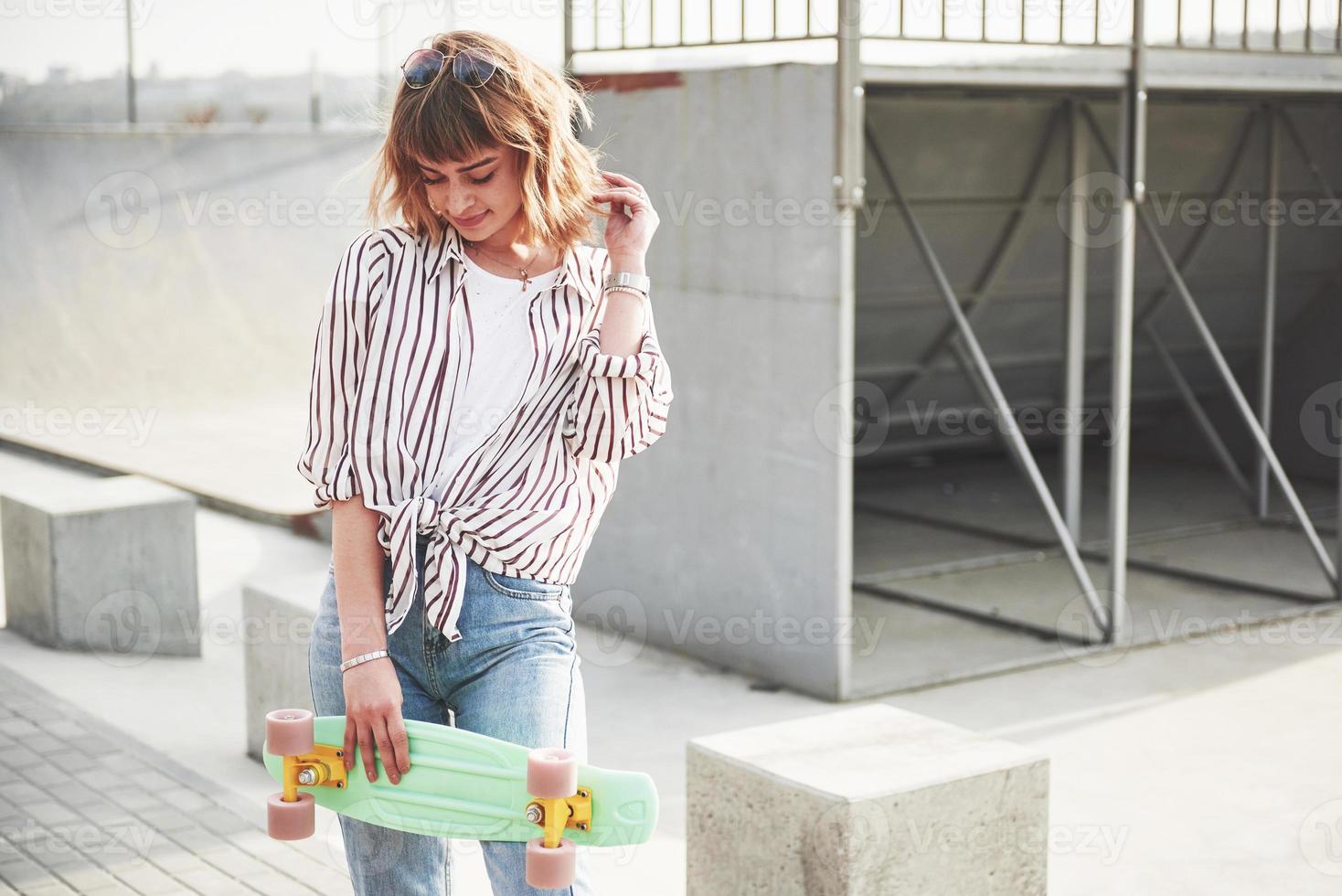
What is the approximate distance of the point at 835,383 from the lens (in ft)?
19.5

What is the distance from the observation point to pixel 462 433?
224 cm

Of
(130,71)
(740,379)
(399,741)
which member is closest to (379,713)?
(399,741)

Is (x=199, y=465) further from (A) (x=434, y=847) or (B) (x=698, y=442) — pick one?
(A) (x=434, y=847)

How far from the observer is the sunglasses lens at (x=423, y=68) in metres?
2.17

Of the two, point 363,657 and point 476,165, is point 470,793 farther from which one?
point 476,165

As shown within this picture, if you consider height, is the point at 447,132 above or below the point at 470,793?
above

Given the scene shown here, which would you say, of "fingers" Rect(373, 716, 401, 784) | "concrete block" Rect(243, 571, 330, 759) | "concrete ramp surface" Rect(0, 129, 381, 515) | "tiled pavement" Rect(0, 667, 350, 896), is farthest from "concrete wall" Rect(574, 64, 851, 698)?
"concrete ramp surface" Rect(0, 129, 381, 515)

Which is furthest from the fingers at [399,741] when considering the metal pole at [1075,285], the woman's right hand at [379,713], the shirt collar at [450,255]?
the metal pole at [1075,285]

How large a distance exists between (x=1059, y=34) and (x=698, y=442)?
87.4 inches

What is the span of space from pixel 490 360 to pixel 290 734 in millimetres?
590

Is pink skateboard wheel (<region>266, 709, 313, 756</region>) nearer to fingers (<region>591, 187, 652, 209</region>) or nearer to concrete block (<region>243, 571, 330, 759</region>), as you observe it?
fingers (<region>591, 187, 652, 209</region>)

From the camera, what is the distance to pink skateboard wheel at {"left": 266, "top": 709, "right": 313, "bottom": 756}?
7.09ft

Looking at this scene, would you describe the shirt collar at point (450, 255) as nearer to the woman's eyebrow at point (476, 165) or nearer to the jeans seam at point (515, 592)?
the woman's eyebrow at point (476, 165)

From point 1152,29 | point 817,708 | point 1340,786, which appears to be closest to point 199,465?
point 817,708
